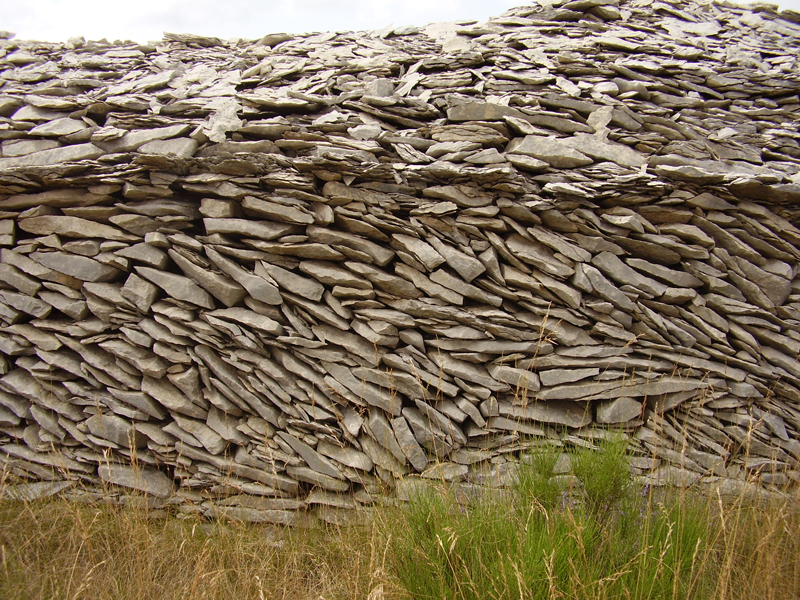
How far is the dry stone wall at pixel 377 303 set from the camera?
14.1ft

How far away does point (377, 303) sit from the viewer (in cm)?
448

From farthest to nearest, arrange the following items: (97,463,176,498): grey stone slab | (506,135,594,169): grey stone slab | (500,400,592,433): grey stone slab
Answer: (506,135,594,169): grey stone slab, (97,463,176,498): grey stone slab, (500,400,592,433): grey stone slab

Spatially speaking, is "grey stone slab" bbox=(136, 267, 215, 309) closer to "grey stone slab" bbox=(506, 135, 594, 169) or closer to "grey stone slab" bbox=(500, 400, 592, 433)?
"grey stone slab" bbox=(500, 400, 592, 433)

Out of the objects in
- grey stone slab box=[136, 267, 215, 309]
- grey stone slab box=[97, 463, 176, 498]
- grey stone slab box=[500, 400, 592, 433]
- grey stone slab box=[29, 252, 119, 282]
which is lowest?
grey stone slab box=[97, 463, 176, 498]

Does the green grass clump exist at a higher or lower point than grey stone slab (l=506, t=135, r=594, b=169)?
lower

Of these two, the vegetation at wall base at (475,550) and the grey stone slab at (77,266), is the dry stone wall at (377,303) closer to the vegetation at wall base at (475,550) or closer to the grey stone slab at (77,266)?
the grey stone slab at (77,266)

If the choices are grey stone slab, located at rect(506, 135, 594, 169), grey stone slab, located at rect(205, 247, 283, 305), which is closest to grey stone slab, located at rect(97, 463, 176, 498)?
grey stone slab, located at rect(205, 247, 283, 305)

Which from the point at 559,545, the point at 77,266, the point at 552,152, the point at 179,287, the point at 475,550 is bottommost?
the point at 475,550

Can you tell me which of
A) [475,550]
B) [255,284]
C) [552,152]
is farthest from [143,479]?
[552,152]

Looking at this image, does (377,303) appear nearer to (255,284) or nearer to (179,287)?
(255,284)

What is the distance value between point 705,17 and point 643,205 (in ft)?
15.7

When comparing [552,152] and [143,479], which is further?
[552,152]

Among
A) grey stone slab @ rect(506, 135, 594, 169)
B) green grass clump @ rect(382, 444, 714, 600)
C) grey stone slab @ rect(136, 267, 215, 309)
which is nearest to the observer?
green grass clump @ rect(382, 444, 714, 600)

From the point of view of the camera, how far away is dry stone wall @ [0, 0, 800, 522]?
431cm
